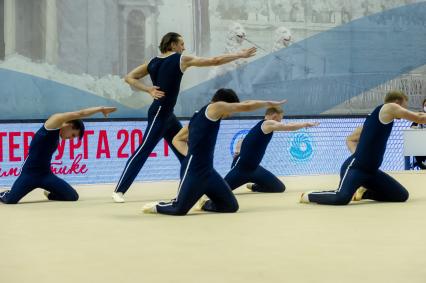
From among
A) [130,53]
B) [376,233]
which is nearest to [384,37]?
[130,53]

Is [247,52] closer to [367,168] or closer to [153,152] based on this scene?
[367,168]

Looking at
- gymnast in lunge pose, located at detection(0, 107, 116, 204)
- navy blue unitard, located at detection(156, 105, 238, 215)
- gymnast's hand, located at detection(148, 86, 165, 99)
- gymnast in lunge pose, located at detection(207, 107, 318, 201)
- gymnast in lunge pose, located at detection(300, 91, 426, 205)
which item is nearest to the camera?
navy blue unitard, located at detection(156, 105, 238, 215)

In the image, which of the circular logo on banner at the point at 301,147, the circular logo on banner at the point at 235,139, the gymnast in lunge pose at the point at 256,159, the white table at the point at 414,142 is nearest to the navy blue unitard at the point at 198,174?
the gymnast in lunge pose at the point at 256,159

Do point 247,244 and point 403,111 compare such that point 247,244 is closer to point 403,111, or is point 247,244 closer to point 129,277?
point 129,277

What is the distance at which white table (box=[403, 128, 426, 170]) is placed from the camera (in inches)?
502

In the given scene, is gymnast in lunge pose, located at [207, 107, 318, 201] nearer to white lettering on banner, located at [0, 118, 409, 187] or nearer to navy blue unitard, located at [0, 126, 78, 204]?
navy blue unitard, located at [0, 126, 78, 204]

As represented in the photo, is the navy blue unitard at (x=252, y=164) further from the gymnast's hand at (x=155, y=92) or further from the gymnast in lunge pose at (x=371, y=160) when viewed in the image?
the gymnast in lunge pose at (x=371, y=160)

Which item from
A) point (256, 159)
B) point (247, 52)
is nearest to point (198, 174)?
point (247, 52)

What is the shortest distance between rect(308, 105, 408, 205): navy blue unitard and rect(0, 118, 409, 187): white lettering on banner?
221 inches

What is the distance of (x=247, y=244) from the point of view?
454 cm

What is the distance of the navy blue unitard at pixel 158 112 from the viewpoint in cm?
767

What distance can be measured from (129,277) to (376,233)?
1981mm

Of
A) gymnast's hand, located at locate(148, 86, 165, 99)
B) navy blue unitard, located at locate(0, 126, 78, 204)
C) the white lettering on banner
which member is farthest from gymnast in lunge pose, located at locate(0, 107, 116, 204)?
the white lettering on banner

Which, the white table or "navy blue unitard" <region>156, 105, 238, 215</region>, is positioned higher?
"navy blue unitard" <region>156, 105, 238, 215</region>
